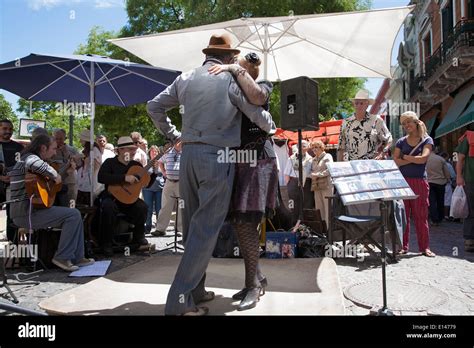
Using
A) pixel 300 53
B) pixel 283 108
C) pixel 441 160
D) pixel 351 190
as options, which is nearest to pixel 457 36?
pixel 441 160

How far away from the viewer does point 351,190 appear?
12.4ft

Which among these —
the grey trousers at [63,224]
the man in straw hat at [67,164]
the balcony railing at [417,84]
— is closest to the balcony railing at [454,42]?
the balcony railing at [417,84]

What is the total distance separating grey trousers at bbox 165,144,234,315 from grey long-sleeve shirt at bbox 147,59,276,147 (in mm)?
99

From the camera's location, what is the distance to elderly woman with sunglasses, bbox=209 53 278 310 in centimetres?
336

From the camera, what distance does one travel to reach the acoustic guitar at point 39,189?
16.3ft

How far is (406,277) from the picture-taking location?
184 inches

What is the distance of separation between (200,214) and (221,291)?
46.4 inches

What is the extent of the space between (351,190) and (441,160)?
7.31 m

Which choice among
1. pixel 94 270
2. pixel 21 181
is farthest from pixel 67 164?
pixel 94 270

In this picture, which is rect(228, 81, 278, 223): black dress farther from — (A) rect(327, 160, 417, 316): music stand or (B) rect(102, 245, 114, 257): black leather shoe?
(B) rect(102, 245, 114, 257): black leather shoe

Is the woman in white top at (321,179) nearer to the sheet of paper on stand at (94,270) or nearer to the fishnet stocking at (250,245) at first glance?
the sheet of paper on stand at (94,270)

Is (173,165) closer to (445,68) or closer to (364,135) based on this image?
(364,135)
